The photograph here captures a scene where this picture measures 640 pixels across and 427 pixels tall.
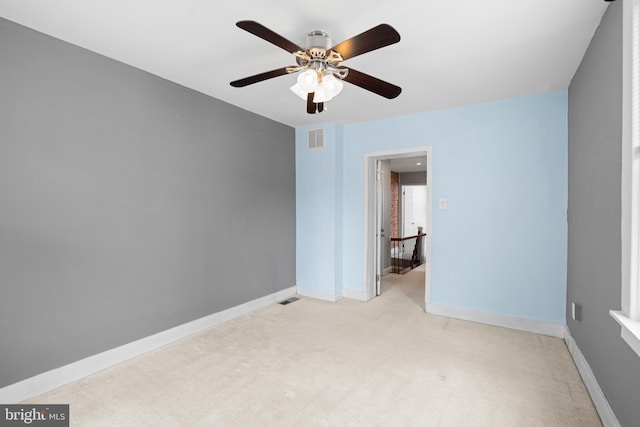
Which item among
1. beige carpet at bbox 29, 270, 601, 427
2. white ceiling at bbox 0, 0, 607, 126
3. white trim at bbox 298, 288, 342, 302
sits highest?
white ceiling at bbox 0, 0, 607, 126

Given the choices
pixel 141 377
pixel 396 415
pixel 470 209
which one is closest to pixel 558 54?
pixel 470 209

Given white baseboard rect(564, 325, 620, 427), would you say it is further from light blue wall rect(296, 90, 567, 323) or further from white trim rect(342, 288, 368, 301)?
white trim rect(342, 288, 368, 301)

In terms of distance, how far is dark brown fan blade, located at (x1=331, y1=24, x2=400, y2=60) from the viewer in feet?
4.99

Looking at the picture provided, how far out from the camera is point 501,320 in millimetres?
3424

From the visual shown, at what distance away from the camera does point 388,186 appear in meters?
6.13

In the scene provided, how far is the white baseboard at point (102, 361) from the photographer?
2070 millimetres

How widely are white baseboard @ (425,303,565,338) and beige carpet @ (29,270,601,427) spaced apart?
0.11 m

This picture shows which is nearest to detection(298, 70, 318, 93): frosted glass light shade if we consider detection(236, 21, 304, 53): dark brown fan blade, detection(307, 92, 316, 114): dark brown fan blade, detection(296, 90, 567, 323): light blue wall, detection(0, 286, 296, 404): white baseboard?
detection(236, 21, 304, 53): dark brown fan blade

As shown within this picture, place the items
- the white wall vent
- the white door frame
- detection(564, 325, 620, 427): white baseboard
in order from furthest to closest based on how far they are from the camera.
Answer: the white wall vent → the white door frame → detection(564, 325, 620, 427): white baseboard

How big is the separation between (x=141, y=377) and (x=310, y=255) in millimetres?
2596

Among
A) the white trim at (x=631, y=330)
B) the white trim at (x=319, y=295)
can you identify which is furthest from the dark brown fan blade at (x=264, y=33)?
the white trim at (x=319, y=295)

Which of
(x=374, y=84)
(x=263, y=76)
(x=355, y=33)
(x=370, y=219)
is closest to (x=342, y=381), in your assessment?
(x=374, y=84)

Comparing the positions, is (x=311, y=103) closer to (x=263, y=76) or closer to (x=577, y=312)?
(x=263, y=76)

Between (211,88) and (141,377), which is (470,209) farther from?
(141,377)
